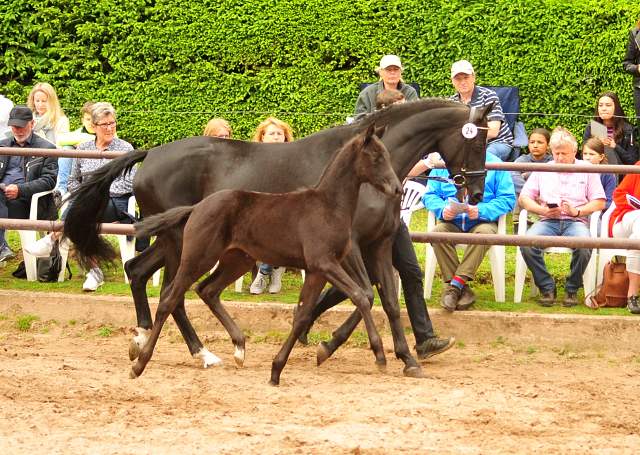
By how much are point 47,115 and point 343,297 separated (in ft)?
15.7

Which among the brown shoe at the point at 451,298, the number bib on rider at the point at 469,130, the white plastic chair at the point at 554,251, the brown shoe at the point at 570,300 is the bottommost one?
the brown shoe at the point at 570,300

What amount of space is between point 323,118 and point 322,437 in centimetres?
748

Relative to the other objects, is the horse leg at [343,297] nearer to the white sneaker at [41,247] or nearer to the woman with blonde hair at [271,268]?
the woman with blonde hair at [271,268]

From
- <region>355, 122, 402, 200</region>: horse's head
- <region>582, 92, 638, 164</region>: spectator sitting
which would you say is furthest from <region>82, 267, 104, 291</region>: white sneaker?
<region>582, 92, 638, 164</region>: spectator sitting

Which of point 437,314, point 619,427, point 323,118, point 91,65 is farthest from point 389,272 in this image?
point 91,65

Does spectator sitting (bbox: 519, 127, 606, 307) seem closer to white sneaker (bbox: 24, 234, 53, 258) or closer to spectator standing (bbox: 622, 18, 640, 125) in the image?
spectator standing (bbox: 622, 18, 640, 125)

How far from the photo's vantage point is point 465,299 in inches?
274

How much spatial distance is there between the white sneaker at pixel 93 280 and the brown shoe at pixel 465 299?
3187 millimetres

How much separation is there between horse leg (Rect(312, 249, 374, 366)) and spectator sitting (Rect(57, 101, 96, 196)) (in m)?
3.25

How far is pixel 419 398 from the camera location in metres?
4.86

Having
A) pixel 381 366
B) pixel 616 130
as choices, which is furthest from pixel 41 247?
pixel 616 130

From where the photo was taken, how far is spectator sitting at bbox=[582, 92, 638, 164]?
9.38 meters

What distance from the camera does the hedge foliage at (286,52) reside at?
34.6 feet

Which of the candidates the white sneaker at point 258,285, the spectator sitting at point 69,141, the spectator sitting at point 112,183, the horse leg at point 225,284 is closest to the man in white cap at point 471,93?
the white sneaker at point 258,285
